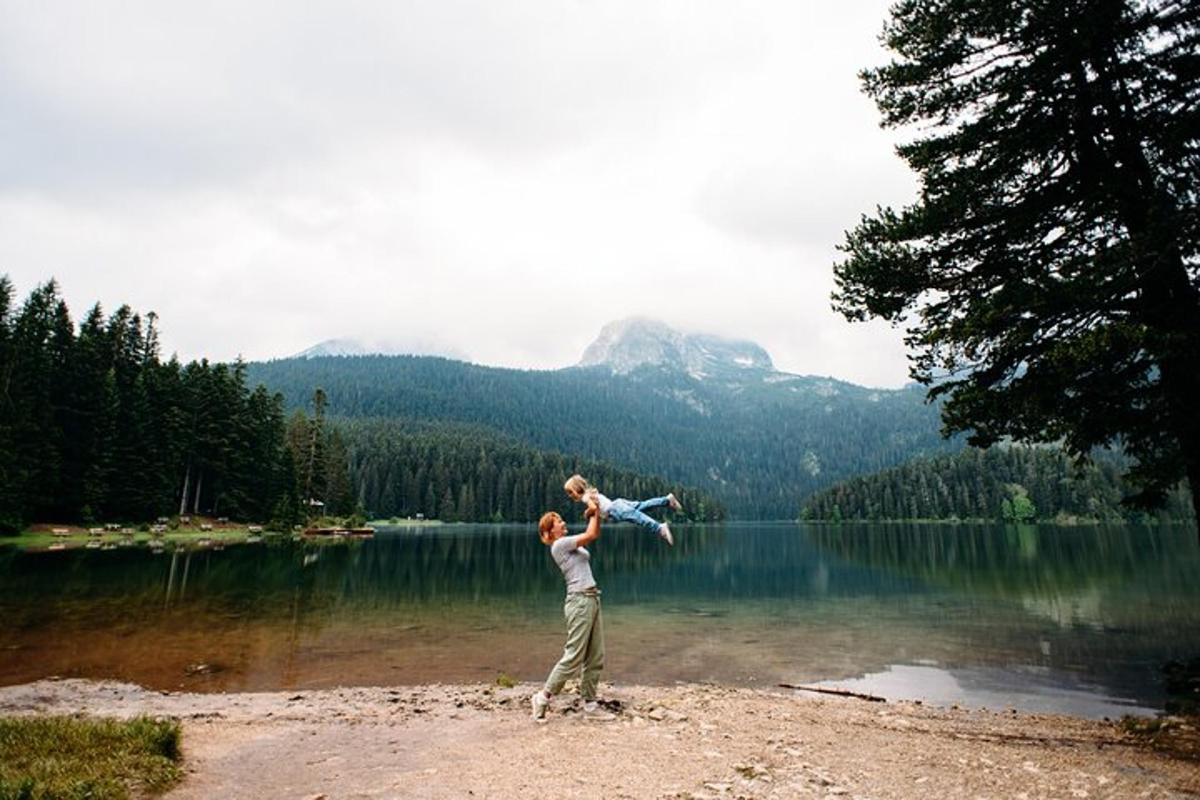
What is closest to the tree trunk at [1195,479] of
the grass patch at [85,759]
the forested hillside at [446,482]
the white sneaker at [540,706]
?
the white sneaker at [540,706]

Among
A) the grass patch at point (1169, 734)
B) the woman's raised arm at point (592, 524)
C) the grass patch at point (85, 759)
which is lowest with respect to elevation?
the grass patch at point (1169, 734)

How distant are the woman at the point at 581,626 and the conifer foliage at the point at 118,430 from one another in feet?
190

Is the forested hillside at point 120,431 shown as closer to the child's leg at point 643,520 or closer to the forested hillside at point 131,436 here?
the forested hillside at point 131,436

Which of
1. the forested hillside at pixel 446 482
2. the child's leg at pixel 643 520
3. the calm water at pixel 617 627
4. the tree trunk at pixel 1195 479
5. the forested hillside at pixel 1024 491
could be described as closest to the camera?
the child's leg at pixel 643 520

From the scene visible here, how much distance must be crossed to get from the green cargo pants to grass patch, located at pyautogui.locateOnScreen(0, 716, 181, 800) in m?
5.16

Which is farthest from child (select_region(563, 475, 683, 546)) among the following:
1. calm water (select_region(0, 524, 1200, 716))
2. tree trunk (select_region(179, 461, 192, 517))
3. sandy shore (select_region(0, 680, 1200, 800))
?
tree trunk (select_region(179, 461, 192, 517))

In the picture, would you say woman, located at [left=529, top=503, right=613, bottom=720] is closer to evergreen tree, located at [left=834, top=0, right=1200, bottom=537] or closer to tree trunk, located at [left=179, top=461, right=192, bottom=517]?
evergreen tree, located at [left=834, top=0, right=1200, bottom=537]

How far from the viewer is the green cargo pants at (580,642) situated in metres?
10.4

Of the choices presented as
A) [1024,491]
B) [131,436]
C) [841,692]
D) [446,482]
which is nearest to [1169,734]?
[841,692]

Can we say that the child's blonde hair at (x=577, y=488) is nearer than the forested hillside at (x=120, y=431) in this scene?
Yes

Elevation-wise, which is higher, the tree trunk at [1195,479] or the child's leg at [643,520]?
the tree trunk at [1195,479]

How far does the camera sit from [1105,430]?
1257 cm

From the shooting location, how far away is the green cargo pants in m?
10.4

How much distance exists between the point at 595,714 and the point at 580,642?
1.14 meters
